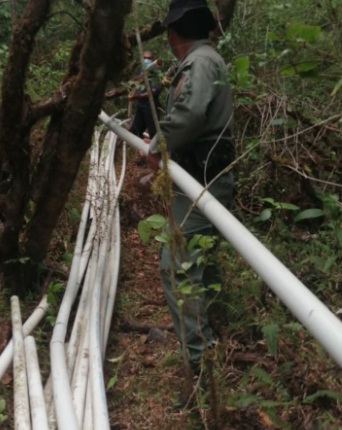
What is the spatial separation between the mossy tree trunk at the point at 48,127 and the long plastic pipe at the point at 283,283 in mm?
1057

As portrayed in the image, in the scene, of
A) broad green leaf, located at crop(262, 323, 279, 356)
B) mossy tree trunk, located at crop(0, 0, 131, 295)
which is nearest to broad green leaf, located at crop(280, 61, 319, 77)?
mossy tree trunk, located at crop(0, 0, 131, 295)

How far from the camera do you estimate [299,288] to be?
4.58ft

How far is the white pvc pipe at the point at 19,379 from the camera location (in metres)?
2.18

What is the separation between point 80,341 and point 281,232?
1.35 meters

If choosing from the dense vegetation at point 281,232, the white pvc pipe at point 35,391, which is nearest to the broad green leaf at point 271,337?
the dense vegetation at point 281,232

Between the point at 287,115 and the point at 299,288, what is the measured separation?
2.67 meters

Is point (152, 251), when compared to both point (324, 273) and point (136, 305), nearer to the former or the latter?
point (136, 305)

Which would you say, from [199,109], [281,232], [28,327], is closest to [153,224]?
[199,109]

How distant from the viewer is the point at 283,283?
1438mm

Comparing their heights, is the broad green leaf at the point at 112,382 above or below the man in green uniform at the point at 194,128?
below

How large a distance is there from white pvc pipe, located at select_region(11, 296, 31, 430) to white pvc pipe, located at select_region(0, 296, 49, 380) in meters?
0.03

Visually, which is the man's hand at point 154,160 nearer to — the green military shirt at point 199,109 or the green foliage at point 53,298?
the green military shirt at point 199,109

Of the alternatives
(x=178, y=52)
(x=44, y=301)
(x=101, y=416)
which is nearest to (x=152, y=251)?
(x=44, y=301)

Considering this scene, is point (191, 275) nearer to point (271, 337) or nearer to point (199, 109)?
point (271, 337)
